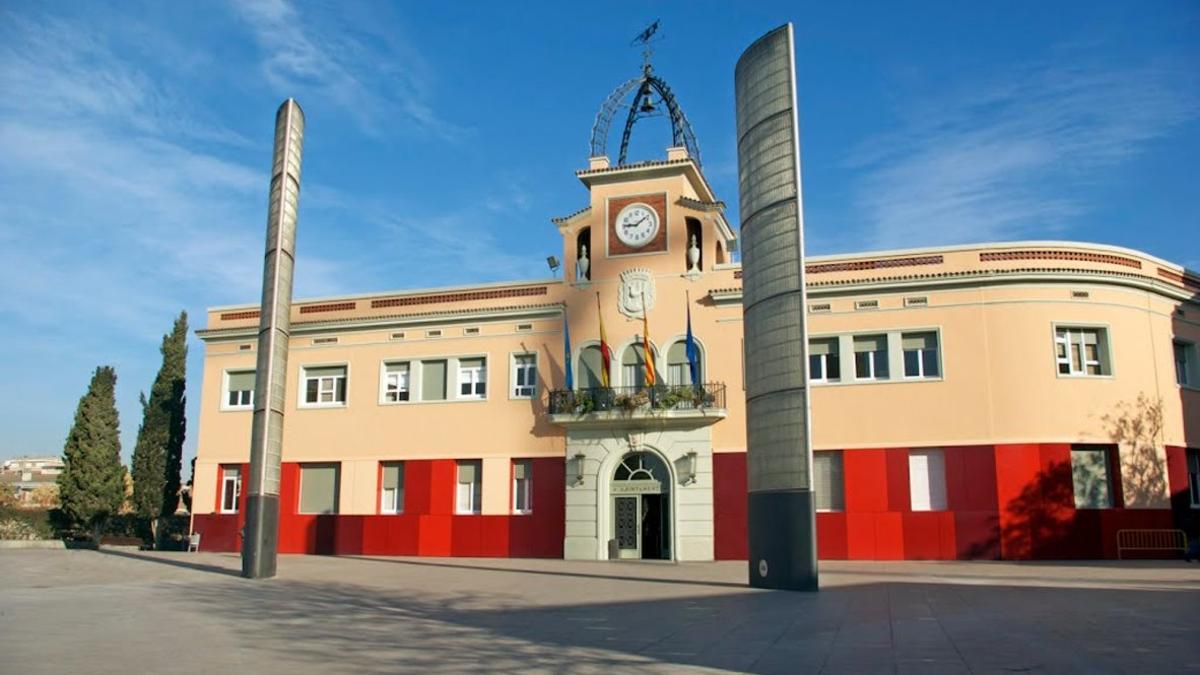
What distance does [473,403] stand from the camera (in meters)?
32.1

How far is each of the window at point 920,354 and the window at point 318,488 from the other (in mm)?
19182

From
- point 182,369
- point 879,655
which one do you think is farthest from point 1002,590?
point 182,369

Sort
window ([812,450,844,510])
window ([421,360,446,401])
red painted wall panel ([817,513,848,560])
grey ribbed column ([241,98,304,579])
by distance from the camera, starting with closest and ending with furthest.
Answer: grey ribbed column ([241,98,304,579]) < red painted wall panel ([817,513,848,560]) < window ([812,450,844,510]) < window ([421,360,446,401])

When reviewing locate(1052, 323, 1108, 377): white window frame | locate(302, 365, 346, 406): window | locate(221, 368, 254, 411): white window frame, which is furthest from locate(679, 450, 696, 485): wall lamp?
locate(221, 368, 254, 411): white window frame

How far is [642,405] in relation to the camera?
29.2 m

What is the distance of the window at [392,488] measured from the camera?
1288 inches

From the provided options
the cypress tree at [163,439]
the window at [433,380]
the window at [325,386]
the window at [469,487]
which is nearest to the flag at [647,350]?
the window at [469,487]

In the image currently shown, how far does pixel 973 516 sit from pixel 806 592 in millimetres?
11655

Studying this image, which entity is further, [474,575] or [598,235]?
[598,235]

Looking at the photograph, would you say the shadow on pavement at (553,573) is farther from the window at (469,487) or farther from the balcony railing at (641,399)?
the balcony railing at (641,399)

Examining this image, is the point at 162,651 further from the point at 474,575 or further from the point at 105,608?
the point at 474,575

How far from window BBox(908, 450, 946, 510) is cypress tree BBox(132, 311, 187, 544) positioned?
2708cm

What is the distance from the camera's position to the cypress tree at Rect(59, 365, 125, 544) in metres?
35.3

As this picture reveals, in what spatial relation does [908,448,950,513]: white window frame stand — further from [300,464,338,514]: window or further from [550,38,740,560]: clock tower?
[300,464,338,514]: window
